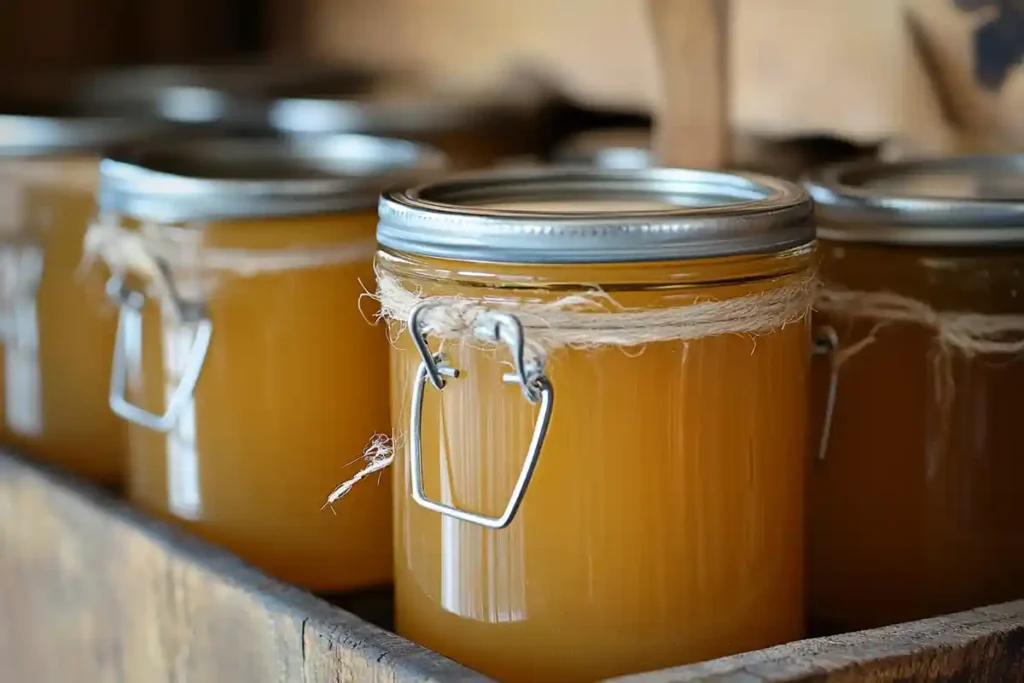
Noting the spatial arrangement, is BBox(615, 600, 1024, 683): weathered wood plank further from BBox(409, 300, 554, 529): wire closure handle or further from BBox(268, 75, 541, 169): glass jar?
BBox(268, 75, 541, 169): glass jar

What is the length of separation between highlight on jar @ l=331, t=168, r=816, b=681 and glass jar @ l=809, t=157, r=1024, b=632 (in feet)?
0.20

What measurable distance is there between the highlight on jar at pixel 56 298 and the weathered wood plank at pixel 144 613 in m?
0.07

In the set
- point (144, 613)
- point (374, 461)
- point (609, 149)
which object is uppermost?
point (609, 149)

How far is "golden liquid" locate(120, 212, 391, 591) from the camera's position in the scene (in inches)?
25.0

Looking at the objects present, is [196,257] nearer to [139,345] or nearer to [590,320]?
[139,345]

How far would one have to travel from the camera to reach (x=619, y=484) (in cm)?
48

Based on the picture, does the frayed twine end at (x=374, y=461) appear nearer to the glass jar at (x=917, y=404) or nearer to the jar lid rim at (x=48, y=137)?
the glass jar at (x=917, y=404)

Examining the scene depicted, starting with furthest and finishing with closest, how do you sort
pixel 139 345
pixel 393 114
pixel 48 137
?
pixel 393 114, pixel 48 137, pixel 139 345

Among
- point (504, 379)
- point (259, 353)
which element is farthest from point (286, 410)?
point (504, 379)

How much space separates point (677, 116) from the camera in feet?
2.34

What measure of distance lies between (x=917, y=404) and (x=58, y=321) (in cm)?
55

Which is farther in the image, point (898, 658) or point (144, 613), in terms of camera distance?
point (144, 613)

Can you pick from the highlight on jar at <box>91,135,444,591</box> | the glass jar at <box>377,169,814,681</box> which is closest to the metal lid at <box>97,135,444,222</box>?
the highlight on jar at <box>91,135,444,591</box>

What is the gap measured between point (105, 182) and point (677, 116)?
31cm
